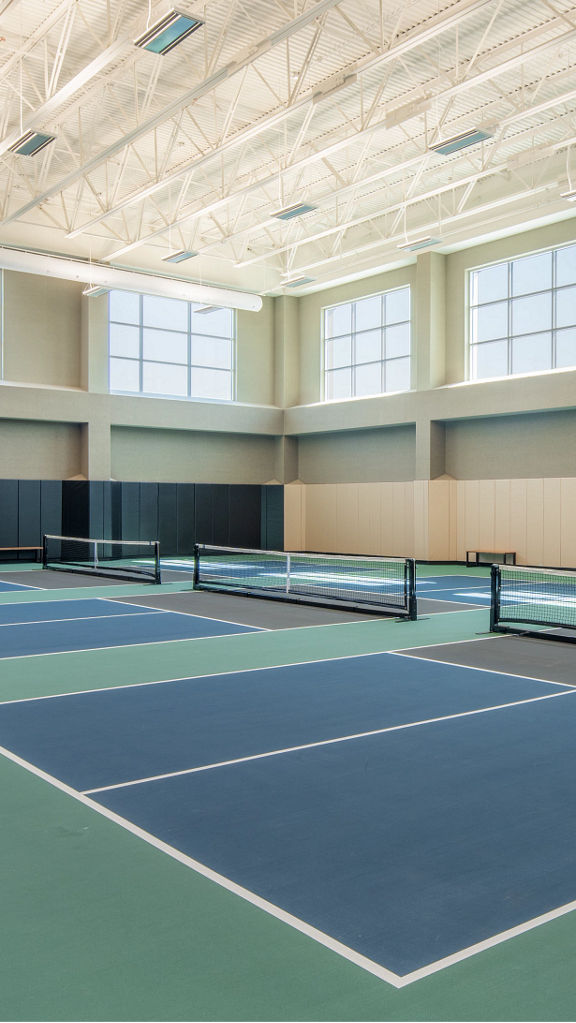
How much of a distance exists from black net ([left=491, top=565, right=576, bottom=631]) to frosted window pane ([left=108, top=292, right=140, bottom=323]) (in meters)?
15.5

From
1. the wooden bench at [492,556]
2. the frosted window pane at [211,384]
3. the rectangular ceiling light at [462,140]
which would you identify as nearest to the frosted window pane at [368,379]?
the frosted window pane at [211,384]

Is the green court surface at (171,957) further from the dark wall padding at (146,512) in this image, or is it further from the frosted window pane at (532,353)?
the dark wall padding at (146,512)

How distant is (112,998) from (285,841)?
1.76 meters

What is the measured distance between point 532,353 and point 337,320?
904 cm

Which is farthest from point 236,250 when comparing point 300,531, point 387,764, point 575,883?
point 575,883

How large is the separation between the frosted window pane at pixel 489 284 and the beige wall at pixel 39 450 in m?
13.9

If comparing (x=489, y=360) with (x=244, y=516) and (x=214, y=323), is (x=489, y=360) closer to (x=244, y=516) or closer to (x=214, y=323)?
(x=214, y=323)

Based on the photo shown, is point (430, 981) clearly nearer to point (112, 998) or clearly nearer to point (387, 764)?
point (112, 998)

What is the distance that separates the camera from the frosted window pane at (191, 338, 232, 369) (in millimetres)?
32312

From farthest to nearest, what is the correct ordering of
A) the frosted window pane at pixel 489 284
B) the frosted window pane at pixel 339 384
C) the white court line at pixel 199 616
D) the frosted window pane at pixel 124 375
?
the frosted window pane at pixel 339 384 < the frosted window pane at pixel 124 375 < the frosted window pane at pixel 489 284 < the white court line at pixel 199 616

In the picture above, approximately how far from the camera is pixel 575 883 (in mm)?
4410

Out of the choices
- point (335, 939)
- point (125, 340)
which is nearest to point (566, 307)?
point (125, 340)

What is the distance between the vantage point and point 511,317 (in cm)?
2686

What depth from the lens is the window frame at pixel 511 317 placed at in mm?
25531
